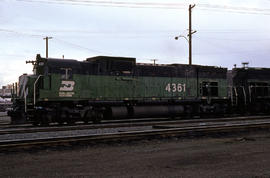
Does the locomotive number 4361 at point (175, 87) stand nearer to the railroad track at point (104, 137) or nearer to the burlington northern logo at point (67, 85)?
the burlington northern logo at point (67, 85)

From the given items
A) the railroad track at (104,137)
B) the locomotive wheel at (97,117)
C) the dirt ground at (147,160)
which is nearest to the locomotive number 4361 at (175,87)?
the locomotive wheel at (97,117)

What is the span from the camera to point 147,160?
7141 millimetres

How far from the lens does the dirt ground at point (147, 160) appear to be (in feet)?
19.7

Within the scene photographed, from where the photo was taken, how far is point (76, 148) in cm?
875

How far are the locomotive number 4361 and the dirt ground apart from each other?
11.2 m

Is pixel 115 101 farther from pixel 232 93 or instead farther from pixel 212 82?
pixel 232 93

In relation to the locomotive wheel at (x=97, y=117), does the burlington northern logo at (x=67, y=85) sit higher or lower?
higher

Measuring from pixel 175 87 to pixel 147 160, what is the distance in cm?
1430

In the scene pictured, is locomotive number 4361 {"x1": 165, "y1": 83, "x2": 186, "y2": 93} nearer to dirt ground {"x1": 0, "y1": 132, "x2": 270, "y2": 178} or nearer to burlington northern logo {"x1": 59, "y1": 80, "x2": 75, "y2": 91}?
burlington northern logo {"x1": 59, "y1": 80, "x2": 75, "y2": 91}

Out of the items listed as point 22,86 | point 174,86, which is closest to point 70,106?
point 22,86

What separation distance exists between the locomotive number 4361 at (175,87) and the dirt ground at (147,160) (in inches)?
440

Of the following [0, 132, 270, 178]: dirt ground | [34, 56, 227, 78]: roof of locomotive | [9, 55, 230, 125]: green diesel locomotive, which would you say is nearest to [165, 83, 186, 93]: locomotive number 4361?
[9, 55, 230, 125]: green diesel locomotive

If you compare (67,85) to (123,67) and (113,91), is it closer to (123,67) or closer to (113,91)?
(113,91)

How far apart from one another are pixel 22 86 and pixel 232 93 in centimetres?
1519
